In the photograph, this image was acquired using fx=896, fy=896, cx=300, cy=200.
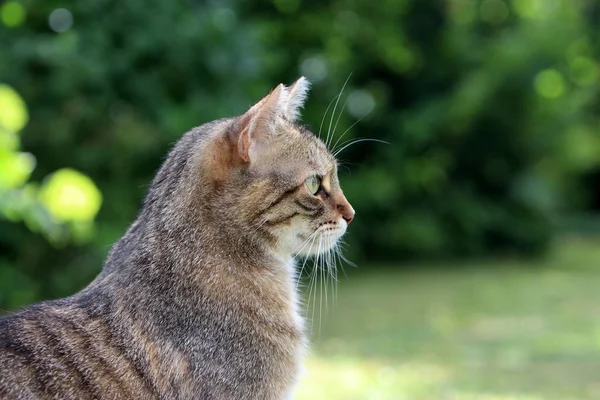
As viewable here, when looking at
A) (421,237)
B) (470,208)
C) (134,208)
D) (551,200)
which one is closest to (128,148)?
(134,208)

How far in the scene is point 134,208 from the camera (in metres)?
6.66

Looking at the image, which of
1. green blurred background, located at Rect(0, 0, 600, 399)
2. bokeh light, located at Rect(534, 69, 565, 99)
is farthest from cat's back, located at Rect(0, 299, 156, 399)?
bokeh light, located at Rect(534, 69, 565, 99)

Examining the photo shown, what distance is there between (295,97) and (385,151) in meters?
7.63

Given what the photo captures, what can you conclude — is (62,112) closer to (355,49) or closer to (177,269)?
(177,269)

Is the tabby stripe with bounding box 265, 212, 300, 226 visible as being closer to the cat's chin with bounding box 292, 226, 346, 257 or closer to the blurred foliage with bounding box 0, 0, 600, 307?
the cat's chin with bounding box 292, 226, 346, 257

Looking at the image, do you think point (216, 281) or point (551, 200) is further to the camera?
point (551, 200)

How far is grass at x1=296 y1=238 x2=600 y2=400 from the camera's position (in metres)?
5.43

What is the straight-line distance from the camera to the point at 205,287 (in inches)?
104

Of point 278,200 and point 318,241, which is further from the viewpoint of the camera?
point 318,241

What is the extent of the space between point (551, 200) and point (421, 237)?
2.83 meters

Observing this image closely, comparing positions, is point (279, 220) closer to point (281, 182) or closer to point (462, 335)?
point (281, 182)

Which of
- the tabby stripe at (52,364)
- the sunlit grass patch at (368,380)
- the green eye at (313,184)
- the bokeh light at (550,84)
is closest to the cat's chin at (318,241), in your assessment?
the green eye at (313,184)

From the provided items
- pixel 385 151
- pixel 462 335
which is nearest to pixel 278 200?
pixel 462 335

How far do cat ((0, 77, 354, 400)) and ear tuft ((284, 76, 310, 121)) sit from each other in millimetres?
13
